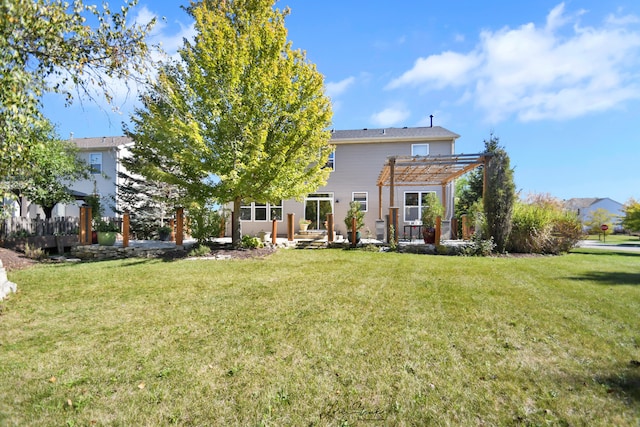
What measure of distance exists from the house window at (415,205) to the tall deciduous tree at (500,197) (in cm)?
614

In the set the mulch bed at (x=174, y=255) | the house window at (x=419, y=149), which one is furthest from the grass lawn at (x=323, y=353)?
the house window at (x=419, y=149)

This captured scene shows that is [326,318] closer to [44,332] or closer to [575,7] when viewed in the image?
[44,332]

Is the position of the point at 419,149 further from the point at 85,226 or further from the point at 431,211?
the point at 85,226

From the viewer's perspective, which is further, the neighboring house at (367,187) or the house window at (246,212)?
the house window at (246,212)

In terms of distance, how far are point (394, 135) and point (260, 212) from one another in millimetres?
8483

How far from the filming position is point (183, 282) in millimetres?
6734

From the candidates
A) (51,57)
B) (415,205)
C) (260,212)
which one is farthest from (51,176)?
(415,205)

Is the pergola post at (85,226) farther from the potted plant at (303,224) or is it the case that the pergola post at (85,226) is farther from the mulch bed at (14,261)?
the potted plant at (303,224)

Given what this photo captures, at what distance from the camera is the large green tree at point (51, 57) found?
3168 millimetres

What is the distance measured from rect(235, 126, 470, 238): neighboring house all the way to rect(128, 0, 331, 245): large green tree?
21.1ft

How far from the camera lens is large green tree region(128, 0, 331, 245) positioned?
10219 mm

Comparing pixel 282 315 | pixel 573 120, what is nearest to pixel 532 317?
pixel 282 315

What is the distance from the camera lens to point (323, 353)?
330 centimetres

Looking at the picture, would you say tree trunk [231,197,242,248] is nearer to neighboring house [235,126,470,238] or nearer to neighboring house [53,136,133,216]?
neighboring house [235,126,470,238]
